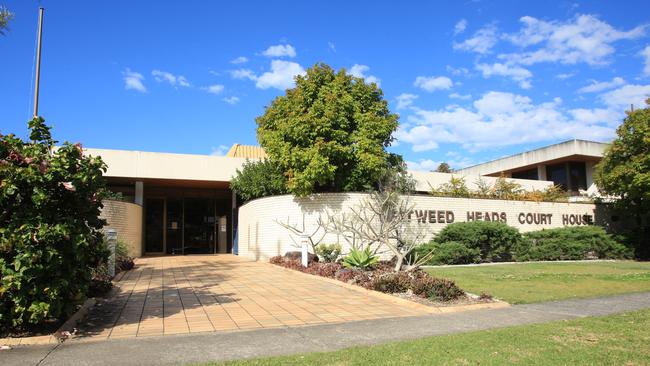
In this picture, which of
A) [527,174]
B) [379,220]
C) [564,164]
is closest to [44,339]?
[379,220]

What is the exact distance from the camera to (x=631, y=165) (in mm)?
20828

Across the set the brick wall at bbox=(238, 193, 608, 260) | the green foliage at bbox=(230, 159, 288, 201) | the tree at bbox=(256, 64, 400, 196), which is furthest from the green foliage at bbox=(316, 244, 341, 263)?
the green foliage at bbox=(230, 159, 288, 201)

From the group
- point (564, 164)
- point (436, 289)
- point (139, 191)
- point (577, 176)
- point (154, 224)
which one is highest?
point (564, 164)

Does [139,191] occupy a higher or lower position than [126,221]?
higher

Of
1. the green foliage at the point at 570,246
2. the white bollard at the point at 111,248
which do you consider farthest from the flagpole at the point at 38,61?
the green foliage at the point at 570,246

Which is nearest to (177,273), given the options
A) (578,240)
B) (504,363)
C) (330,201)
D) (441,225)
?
(330,201)

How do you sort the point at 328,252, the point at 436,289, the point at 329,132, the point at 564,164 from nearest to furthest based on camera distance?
the point at 436,289 → the point at 328,252 → the point at 329,132 → the point at 564,164

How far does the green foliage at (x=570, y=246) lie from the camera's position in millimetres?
19609

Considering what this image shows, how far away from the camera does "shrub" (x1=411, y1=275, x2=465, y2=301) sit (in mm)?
9234

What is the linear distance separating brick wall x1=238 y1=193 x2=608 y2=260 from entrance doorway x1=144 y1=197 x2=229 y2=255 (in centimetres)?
436

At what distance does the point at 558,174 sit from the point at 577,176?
116 cm

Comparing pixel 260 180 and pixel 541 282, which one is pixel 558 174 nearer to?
pixel 260 180

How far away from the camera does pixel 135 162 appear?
71.7 feet

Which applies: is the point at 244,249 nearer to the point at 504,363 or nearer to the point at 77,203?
the point at 77,203
